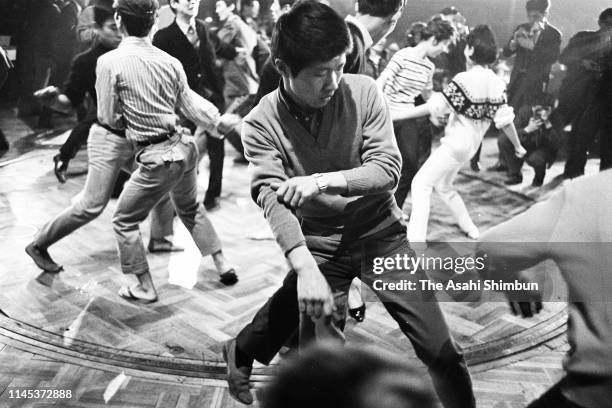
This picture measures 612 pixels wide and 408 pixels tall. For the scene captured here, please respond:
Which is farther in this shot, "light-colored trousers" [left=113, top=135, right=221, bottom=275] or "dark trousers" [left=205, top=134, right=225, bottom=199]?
"dark trousers" [left=205, top=134, right=225, bottom=199]

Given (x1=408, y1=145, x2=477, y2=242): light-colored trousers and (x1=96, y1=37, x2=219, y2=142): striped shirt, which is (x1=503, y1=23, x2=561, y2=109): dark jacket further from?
(x1=96, y1=37, x2=219, y2=142): striped shirt

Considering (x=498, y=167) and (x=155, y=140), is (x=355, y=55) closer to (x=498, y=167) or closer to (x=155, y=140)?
(x=155, y=140)

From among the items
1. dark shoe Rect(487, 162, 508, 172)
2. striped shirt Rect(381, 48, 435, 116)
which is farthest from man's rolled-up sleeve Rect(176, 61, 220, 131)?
dark shoe Rect(487, 162, 508, 172)

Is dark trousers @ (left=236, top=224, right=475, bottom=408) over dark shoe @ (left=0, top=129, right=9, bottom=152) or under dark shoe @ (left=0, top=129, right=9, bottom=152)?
over

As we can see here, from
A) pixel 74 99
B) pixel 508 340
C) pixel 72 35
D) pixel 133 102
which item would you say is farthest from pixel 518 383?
pixel 72 35

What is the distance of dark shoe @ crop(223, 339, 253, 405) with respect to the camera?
1.77m

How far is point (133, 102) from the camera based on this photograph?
2125 mm

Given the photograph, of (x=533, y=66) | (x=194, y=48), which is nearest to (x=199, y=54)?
(x=194, y=48)

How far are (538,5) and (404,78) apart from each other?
702 millimetres

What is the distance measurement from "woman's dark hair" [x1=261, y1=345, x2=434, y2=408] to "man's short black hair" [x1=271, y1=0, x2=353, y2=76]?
77 centimetres

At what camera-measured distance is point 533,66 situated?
9.45 ft

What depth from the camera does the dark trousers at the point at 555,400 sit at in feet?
3.50

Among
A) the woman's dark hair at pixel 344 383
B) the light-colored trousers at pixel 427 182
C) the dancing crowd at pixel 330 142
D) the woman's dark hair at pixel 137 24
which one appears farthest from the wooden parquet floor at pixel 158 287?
the woman's dark hair at pixel 344 383

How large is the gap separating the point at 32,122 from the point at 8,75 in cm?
39
